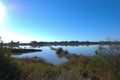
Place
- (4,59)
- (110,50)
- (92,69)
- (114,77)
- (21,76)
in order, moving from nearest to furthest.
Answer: (21,76), (4,59), (114,77), (110,50), (92,69)

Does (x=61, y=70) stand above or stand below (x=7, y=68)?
below

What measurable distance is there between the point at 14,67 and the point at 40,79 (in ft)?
5.27

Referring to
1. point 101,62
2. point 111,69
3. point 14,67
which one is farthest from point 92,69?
point 14,67

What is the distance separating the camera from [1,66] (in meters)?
8.11

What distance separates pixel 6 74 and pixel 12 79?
0.27 m

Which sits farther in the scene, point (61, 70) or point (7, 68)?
point (61, 70)

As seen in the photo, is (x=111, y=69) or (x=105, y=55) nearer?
(x=111, y=69)

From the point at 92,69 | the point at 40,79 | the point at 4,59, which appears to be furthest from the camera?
the point at 92,69

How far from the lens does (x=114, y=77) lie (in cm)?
1105

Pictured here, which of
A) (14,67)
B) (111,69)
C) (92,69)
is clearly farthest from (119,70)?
(14,67)

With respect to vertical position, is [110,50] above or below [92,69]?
above

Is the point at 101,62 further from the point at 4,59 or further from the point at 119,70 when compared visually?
the point at 4,59

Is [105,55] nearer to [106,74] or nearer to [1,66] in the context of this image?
[106,74]

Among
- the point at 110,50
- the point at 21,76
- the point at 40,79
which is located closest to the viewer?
the point at 40,79
